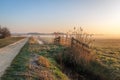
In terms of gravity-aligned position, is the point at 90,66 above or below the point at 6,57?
below

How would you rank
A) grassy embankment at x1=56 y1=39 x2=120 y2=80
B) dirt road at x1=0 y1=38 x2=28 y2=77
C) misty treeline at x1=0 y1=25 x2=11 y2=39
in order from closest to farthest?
dirt road at x1=0 y1=38 x2=28 y2=77, grassy embankment at x1=56 y1=39 x2=120 y2=80, misty treeline at x1=0 y1=25 x2=11 y2=39

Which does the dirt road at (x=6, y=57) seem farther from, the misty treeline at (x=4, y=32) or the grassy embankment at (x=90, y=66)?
the misty treeline at (x=4, y=32)

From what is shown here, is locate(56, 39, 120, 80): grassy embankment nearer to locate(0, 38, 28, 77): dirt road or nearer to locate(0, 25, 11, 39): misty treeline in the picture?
locate(0, 38, 28, 77): dirt road

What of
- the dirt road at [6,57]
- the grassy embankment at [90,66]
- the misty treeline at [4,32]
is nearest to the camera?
the dirt road at [6,57]

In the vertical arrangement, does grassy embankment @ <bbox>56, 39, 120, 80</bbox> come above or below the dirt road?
below

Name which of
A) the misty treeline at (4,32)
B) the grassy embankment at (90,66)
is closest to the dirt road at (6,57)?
the grassy embankment at (90,66)

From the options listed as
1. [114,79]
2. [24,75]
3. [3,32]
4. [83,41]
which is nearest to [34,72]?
[24,75]

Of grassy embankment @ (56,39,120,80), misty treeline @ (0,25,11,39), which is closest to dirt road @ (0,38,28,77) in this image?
grassy embankment @ (56,39,120,80)

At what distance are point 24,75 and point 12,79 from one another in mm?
845

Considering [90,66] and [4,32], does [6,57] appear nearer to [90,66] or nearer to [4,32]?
[90,66]

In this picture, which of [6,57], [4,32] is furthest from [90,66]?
[4,32]

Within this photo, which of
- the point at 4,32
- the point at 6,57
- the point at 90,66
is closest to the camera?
the point at 90,66

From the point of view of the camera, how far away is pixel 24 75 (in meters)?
12.7

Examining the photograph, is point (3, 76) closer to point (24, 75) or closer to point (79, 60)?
point (24, 75)
